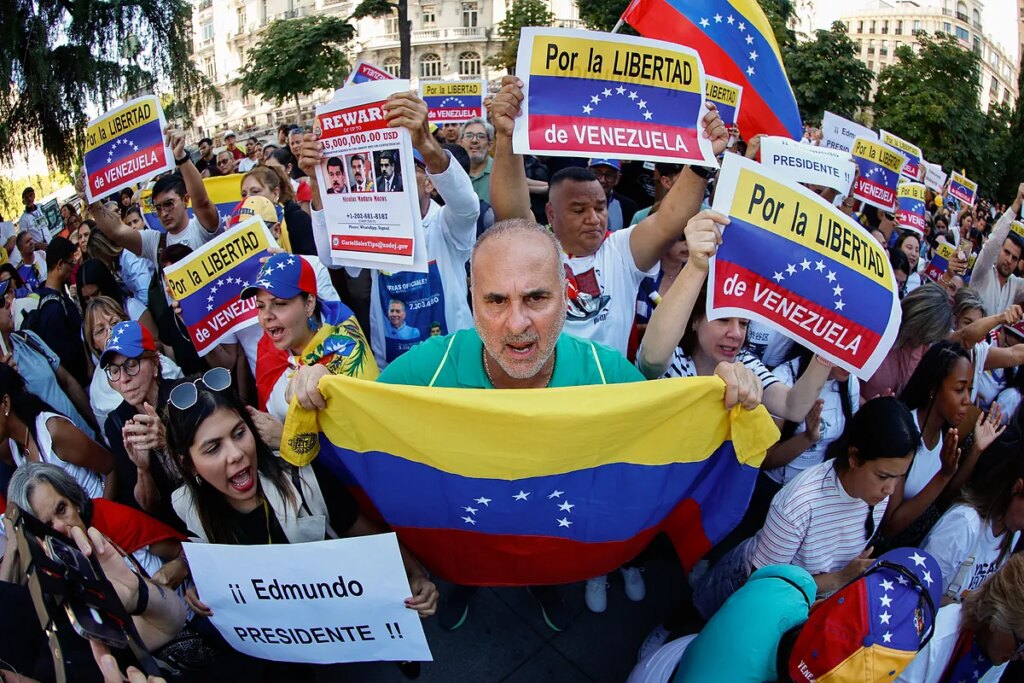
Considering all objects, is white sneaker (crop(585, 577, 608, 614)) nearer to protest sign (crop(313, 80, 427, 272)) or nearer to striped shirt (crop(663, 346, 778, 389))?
striped shirt (crop(663, 346, 778, 389))

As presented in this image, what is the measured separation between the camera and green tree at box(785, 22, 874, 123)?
88.3ft

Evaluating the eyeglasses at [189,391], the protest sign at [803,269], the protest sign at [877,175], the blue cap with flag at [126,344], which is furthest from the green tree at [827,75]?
the eyeglasses at [189,391]

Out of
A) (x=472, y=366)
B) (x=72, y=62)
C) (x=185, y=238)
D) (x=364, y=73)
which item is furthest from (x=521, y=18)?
(x=472, y=366)

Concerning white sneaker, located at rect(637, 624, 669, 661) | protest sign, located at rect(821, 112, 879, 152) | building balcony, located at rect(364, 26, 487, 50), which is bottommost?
white sneaker, located at rect(637, 624, 669, 661)

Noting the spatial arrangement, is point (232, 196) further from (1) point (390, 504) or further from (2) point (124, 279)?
(1) point (390, 504)

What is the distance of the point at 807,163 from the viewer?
464 cm

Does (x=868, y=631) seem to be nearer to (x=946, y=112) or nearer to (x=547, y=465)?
(x=547, y=465)

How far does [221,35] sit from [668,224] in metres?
84.3

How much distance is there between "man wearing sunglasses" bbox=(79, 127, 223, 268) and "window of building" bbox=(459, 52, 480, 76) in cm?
6074

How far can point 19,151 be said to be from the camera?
12094 mm

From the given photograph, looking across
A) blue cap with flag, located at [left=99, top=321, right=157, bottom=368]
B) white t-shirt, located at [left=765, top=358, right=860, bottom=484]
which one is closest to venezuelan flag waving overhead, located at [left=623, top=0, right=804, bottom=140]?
white t-shirt, located at [left=765, top=358, right=860, bottom=484]

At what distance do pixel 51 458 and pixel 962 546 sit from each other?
4077mm

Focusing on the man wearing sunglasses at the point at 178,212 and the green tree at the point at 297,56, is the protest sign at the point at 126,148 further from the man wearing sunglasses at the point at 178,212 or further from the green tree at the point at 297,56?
the green tree at the point at 297,56

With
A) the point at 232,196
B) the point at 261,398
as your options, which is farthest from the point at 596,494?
the point at 232,196
